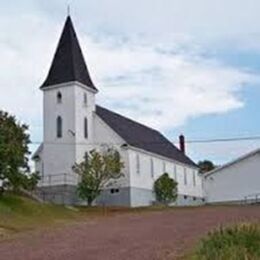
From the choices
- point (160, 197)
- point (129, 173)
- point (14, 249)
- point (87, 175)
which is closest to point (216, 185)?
point (160, 197)

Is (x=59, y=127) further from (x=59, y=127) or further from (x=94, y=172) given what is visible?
(x=94, y=172)

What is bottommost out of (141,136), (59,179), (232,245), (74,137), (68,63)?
(232,245)

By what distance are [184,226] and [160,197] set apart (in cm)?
3868

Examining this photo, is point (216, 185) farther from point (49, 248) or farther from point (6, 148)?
point (49, 248)

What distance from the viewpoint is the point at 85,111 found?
61.5 meters

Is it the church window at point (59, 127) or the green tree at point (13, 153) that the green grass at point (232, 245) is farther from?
the church window at point (59, 127)

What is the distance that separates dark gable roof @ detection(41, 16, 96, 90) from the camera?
201 ft

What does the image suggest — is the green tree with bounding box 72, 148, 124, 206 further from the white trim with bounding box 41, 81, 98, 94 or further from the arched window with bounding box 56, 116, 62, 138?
the white trim with bounding box 41, 81, 98, 94

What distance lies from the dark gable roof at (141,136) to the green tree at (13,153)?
18745 mm

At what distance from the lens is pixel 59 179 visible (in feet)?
196

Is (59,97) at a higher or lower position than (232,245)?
higher

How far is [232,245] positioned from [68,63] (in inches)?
1872

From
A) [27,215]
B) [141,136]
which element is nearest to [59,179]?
[141,136]

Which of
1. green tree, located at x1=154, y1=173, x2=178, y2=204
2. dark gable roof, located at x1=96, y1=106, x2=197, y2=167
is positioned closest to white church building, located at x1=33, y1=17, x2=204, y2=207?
dark gable roof, located at x1=96, y1=106, x2=197, y2=167
